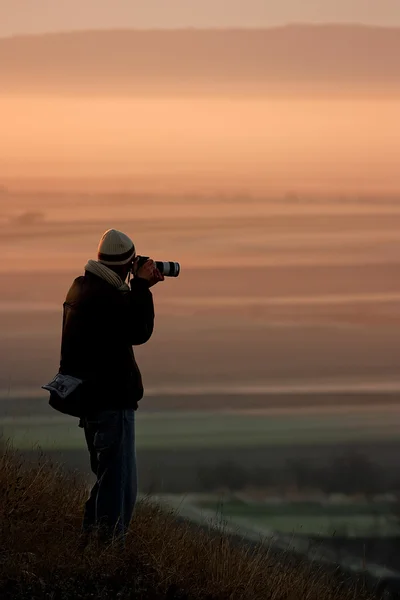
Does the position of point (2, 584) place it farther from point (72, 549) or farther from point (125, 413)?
point (125, 413)

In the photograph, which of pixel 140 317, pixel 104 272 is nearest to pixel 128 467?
pixel 140 317

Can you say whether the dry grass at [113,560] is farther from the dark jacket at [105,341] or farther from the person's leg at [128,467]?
the dark jacket at [105,341]

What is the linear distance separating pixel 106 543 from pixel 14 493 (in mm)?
1046

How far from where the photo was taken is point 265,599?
369 inches

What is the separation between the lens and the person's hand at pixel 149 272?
8469 millimetres

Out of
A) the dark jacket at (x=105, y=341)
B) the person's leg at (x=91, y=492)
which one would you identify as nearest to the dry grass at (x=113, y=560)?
the person's leg at (x=91, y=492)

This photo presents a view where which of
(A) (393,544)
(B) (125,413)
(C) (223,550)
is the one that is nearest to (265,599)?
(C) (223,550)

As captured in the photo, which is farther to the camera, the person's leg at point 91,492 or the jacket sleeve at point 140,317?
the person's leg at point 91,492

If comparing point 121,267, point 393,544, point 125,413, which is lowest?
point 393,544

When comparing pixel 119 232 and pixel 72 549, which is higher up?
pixel 119 232

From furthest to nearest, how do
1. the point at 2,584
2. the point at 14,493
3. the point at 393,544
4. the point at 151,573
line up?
1. the point at 393,544
2. the point at 14,493
3. the point at 151,573
4. the point at 2,584

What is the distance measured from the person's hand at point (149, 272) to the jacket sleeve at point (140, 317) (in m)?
0.09

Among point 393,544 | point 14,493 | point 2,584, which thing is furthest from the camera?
point 393,544

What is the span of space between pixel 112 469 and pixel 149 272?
124 centimetres
